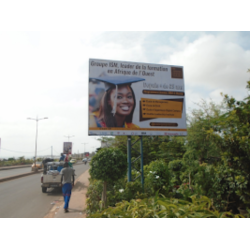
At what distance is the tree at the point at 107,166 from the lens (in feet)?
17.7

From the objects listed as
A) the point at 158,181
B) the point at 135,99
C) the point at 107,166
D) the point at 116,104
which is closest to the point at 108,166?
the point at 107,166

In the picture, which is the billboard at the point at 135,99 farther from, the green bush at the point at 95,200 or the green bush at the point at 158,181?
the green bush at the point at 95,200

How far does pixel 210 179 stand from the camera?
16.9 feet

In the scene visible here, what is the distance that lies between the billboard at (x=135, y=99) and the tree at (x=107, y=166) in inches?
53.1

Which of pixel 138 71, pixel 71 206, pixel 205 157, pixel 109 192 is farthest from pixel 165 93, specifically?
pixel 71 206

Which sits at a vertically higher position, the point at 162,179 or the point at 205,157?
the point at 205,157

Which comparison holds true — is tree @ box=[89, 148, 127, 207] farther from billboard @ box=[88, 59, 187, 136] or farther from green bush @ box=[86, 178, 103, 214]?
billboard @ box=[88, 59, 187, 136]

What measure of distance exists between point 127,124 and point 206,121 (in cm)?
343

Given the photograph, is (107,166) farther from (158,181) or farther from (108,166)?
(158,181)

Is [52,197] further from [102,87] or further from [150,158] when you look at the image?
[102,87]

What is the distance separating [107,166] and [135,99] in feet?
9.35

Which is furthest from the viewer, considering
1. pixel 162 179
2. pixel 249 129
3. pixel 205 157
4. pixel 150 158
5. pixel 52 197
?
pixel 150 158

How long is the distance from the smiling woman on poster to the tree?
1.50 metres

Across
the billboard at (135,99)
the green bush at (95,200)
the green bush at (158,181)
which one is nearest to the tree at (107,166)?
the green bush at (95,200)
